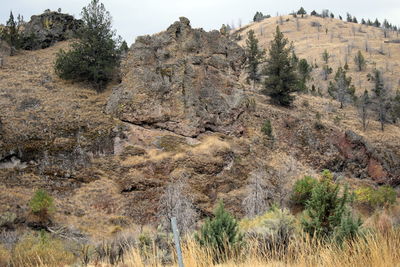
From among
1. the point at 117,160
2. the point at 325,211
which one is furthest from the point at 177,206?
the point at 325,211

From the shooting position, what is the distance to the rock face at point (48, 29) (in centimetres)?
4019

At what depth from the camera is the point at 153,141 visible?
91.6ft

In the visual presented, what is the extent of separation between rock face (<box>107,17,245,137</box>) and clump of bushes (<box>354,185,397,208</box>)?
37.1 ft

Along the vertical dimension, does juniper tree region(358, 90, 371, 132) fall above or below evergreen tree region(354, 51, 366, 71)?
below

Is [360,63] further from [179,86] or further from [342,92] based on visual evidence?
[179,86]

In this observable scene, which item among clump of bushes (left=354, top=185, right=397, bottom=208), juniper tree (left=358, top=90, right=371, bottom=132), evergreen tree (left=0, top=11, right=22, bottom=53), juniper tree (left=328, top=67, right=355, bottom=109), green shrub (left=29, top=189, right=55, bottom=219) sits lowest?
clump of bushes (left=354, top=185, right=397, bottom=208)

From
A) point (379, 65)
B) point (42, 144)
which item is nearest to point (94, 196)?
point (42, 144)

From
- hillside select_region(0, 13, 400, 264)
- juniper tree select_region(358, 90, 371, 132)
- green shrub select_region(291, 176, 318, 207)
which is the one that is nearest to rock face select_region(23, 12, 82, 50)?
hillside select_region(0, 13, 400, 264)

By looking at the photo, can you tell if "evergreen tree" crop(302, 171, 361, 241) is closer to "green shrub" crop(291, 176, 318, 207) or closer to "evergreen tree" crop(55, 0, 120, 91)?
"green shrub" crop(291, 176, 318, 207)

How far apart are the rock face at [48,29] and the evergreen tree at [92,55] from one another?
7.63 m

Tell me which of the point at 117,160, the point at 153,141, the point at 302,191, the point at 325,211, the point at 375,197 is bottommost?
the point at 375,197

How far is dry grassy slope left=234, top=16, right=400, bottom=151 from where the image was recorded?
45062mm

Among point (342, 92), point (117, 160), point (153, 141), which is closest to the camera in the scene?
point (117, 160)

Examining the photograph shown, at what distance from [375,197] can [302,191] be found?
7566 millimetres
